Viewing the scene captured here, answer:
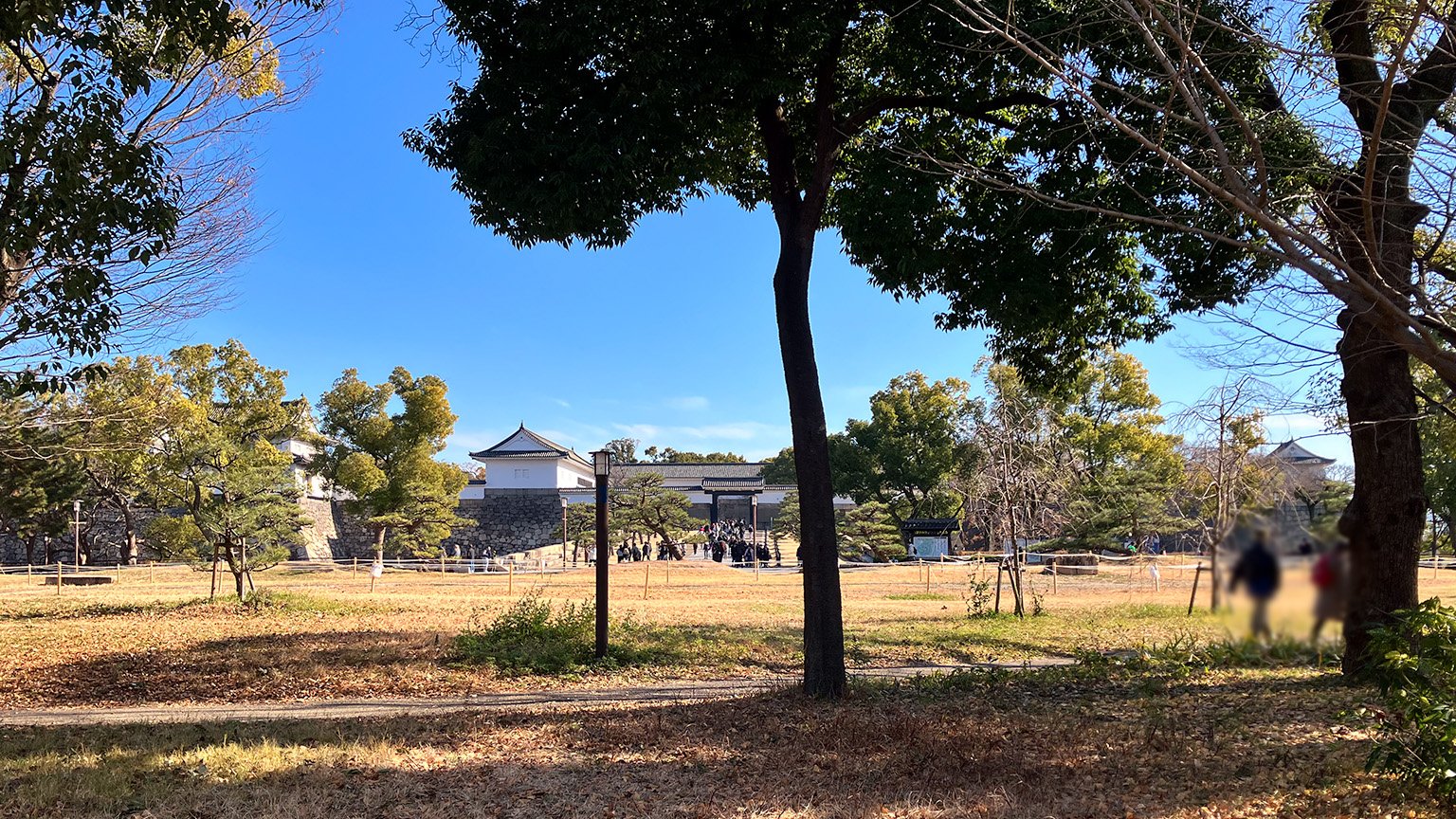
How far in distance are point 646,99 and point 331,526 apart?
3949 centimetres

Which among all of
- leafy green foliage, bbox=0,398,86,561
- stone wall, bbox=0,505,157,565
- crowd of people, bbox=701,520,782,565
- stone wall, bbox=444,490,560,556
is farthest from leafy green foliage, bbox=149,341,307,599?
stone wall, bbox=444,490,560,556

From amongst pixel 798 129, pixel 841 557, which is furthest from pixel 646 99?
pixel 841 557

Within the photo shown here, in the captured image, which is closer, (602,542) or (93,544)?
(602,542)

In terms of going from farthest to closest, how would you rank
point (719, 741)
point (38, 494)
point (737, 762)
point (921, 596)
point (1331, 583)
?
1. point (38, 494)
2. point (921, 596)
3. point (719, 741)
4. point (737, 762)
5. point (1331, 583)

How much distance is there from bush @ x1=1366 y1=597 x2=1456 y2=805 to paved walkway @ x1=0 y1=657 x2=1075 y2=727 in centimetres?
506

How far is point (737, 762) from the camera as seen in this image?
18.7 feet

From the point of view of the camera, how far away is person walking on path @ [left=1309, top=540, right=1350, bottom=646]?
97cm

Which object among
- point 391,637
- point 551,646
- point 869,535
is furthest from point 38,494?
point 869,535

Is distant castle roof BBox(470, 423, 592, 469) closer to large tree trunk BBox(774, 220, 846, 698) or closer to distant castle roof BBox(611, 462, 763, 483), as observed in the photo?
distant castle roof BBox(611, 462, 763, 483)

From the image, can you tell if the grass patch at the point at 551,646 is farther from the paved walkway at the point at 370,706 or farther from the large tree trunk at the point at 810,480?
the large tree trunk at the point at 810,480

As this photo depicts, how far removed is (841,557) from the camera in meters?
36.4

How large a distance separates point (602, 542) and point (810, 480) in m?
3.37

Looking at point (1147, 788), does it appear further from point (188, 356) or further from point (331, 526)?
point (331, 526)

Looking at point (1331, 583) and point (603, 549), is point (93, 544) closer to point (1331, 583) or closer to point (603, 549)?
point (603, 549)
